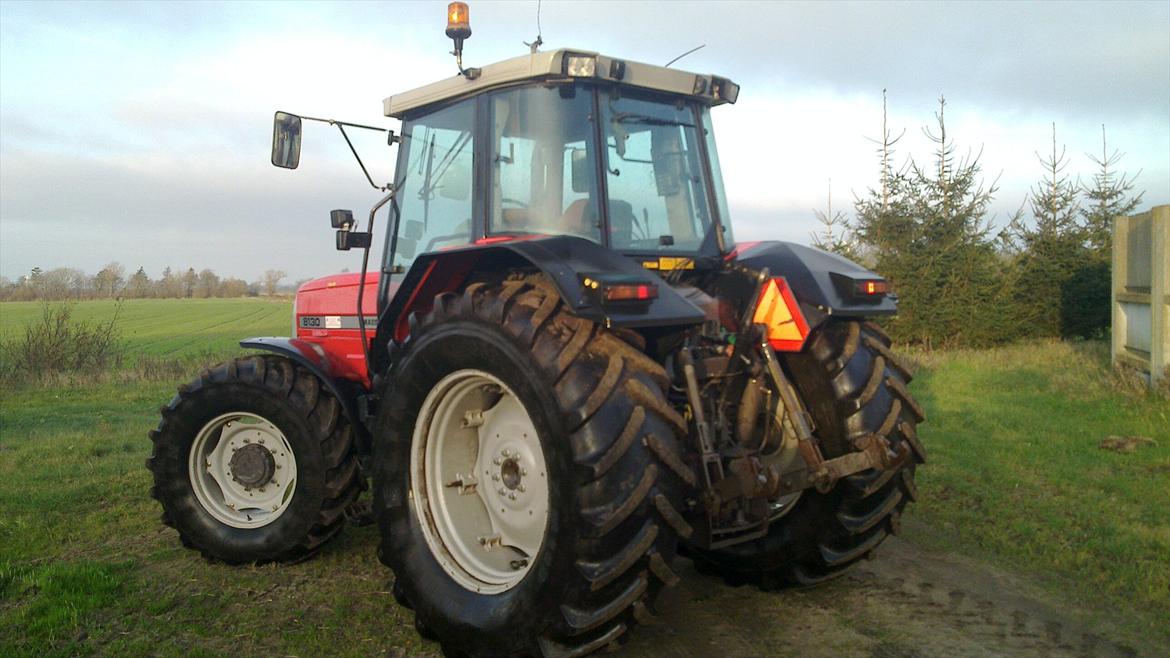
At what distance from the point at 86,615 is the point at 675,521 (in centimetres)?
283

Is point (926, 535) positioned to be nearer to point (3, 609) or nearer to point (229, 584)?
point (229, 584)

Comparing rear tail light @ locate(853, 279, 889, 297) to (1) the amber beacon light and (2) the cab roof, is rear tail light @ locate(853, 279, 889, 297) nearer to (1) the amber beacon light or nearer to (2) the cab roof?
(2) the cab roof

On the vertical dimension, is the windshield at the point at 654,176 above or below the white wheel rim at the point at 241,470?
above

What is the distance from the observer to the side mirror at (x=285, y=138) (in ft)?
14.3

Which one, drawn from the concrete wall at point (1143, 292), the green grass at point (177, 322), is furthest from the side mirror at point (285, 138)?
the green grass at point (177, 322)

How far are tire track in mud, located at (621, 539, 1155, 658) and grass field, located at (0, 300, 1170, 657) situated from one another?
0.95 ft

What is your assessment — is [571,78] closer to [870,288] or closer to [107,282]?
[870,288]

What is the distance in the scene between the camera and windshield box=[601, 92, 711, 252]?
3.79m

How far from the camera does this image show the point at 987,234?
56.6 feet

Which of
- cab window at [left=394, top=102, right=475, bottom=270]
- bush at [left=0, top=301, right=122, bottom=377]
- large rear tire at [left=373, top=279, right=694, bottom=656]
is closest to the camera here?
large rear tire at [left=373, top=279, right=694, bottom=656]

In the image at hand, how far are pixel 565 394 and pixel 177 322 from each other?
3859 centimetres

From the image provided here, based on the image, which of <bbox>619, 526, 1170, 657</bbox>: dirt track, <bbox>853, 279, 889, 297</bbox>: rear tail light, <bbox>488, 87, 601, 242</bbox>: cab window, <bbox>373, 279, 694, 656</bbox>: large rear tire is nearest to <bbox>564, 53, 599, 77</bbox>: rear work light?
<bbox>488, 87, 601, 242</bbox>: cab window

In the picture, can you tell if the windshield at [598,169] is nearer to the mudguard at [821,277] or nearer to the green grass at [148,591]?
the mudguard at [821,277]

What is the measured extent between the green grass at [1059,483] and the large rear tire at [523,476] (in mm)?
2486
